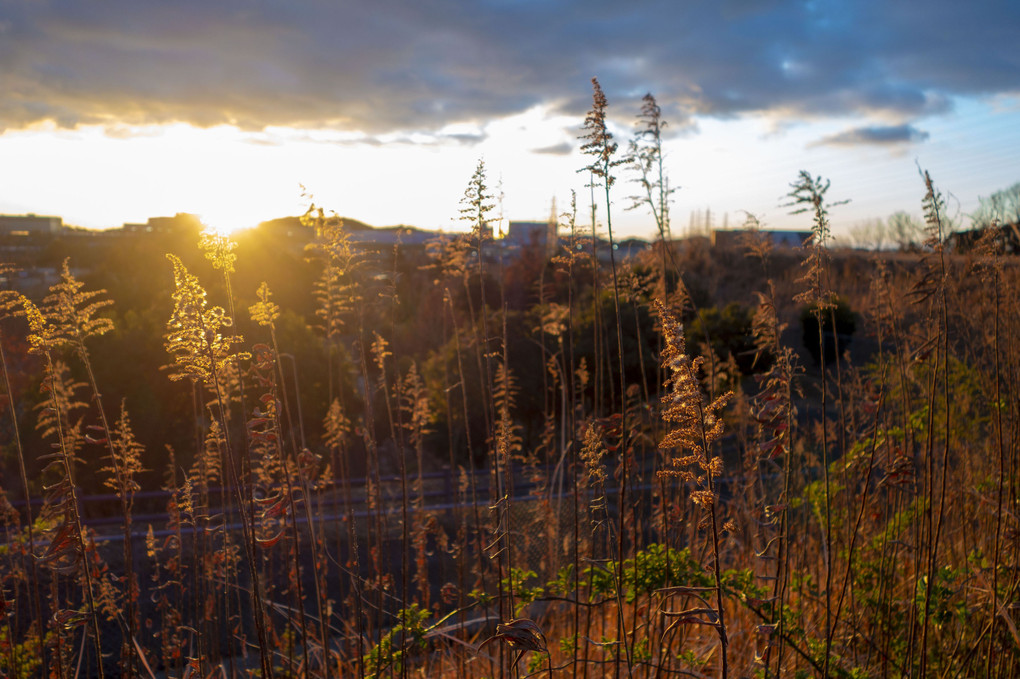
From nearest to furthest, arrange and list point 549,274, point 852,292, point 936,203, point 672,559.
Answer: point 936,203, point 672,559, point 549,274, point 852,292

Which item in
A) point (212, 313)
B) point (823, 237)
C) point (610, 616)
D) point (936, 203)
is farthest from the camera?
point (610, 616)

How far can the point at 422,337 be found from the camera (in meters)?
15.3

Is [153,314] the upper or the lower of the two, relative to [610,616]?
upper

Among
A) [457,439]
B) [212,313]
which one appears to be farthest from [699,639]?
[457,439]

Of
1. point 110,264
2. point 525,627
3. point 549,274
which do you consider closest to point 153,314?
point 110,264

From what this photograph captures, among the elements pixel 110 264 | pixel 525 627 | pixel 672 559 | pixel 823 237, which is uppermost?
pixel 110 264

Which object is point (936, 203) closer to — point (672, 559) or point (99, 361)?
point (672, 559)

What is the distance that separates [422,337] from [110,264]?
20.1 ft

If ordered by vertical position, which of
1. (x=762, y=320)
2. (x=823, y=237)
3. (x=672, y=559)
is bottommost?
(x=672, y=559)

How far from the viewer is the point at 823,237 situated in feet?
6.29

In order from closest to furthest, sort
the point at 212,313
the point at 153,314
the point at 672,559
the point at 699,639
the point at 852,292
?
1. the point at 212,313
2. the point at 672,559
3. the point at 699,639
4. the point at 153,314
5. the point at 852,292

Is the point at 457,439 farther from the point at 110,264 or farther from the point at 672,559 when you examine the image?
the point at 672,559

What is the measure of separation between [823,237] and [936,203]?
1.71ft

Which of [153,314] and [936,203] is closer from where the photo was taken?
[936,203]
